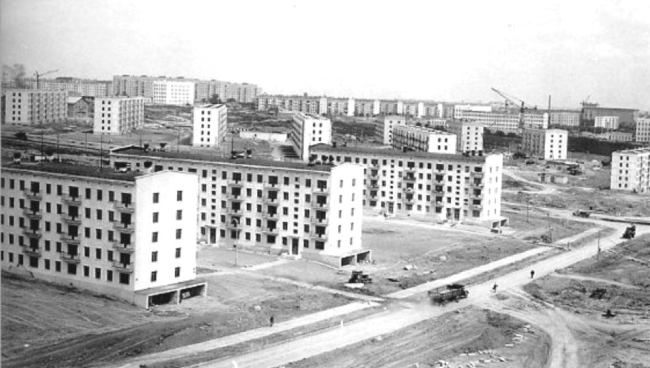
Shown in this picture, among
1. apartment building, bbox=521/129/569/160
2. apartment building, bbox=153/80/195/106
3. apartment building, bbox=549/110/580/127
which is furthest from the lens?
apartment building, bbox=549/110/580/127

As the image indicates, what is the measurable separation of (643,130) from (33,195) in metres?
77.1

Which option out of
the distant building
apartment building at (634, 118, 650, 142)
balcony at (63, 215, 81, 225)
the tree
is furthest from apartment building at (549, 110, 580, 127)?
balcony at (63, 215, 81, 225)

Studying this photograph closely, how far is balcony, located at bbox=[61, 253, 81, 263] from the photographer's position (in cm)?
2152

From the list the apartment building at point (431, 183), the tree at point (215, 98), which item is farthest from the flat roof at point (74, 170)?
the tree at point (215, 98)

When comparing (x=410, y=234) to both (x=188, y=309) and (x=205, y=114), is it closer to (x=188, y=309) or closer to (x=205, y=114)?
(x=188, y=309)

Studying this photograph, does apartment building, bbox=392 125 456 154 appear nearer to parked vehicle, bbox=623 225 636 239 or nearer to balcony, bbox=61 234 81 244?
parked vehicle, bbox=623 225 636 239

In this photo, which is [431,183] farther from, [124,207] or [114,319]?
[114,319]

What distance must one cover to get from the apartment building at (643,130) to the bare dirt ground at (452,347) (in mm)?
71272

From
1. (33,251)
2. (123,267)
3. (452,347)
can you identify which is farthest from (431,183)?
(33,251)

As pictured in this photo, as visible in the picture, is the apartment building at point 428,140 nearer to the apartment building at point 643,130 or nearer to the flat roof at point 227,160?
the flat roof at point 227,160

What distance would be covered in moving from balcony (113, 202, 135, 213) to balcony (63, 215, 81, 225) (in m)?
1.28

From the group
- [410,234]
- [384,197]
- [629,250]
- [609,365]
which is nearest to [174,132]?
[384,197]

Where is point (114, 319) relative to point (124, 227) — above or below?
below

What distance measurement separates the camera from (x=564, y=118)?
121125 mm
